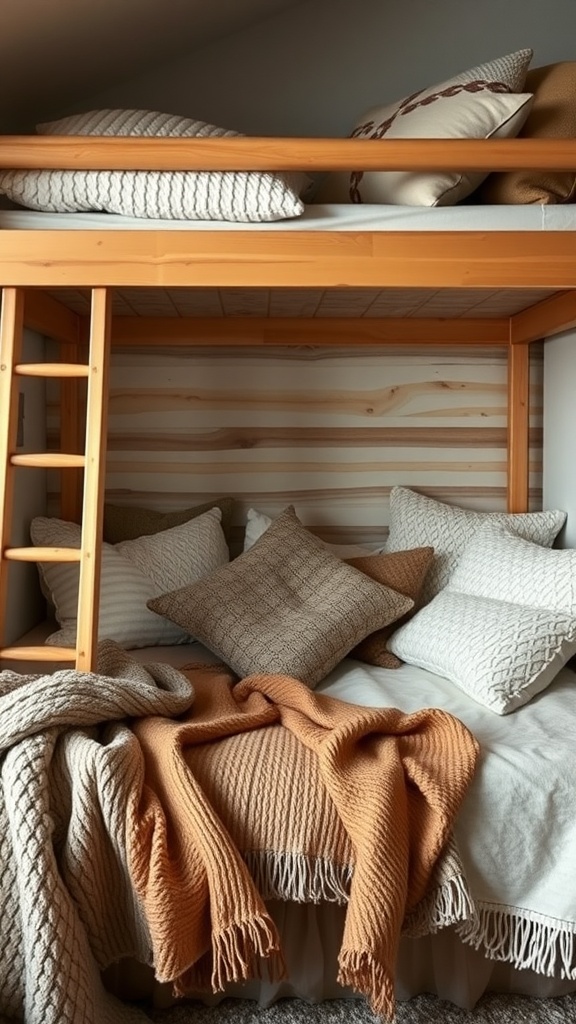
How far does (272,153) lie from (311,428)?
1135 millimetres

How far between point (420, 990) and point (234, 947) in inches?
20.2

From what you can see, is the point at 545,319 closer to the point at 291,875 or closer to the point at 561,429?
the point at 561,429

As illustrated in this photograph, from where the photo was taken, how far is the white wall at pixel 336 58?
2766 mm

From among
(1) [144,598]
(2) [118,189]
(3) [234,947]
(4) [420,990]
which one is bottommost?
(4) [420,990]

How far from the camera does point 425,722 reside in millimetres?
1774

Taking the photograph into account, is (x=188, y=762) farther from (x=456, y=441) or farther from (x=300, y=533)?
(x=456, y=441)

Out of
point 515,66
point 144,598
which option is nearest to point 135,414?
point 144,598

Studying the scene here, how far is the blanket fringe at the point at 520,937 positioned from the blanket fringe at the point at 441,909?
0.04 m

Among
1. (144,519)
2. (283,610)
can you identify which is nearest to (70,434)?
(144,519)

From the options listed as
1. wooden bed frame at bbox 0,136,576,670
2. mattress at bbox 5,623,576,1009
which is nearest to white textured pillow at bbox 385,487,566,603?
mattress at bbox 5,623,576,1009

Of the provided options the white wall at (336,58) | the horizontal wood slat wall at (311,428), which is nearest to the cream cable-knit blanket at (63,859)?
the horizontal wood slat wall at (311,428)

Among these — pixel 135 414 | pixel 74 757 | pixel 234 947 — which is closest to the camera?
pixel 234 947

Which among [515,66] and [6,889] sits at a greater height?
[515,66]

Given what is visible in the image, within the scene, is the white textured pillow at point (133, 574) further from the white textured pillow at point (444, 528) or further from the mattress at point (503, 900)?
the mattress at point (503, 900)
